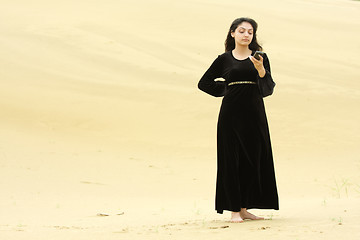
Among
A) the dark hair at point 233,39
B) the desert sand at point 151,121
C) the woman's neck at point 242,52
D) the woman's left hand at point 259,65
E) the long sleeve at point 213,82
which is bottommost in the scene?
the desert sand at point 151,121

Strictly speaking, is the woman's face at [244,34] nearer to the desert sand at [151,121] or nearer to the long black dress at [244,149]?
the long black dress at [244,149]

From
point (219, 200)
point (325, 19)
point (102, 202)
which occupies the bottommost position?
point (102, 202)

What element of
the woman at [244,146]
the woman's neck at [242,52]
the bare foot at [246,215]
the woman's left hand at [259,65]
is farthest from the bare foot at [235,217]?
the woman's neck at [242,52]

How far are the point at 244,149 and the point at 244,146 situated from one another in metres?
0.03

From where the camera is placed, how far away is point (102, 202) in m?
9.13

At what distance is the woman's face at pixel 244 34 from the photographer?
5875mm

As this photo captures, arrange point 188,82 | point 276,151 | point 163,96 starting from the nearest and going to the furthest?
point 276,151 → point 163,96 → point 188,82

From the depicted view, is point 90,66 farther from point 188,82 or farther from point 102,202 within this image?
point 102,202

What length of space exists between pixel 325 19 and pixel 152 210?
20.6 m

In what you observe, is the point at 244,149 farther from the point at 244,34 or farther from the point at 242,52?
the point at 244,34

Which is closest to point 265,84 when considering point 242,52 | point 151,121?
point 242,52

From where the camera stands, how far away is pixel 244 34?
5.89 metres

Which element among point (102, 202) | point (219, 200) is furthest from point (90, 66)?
point (219, 200)

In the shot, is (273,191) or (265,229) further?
(273,191)
